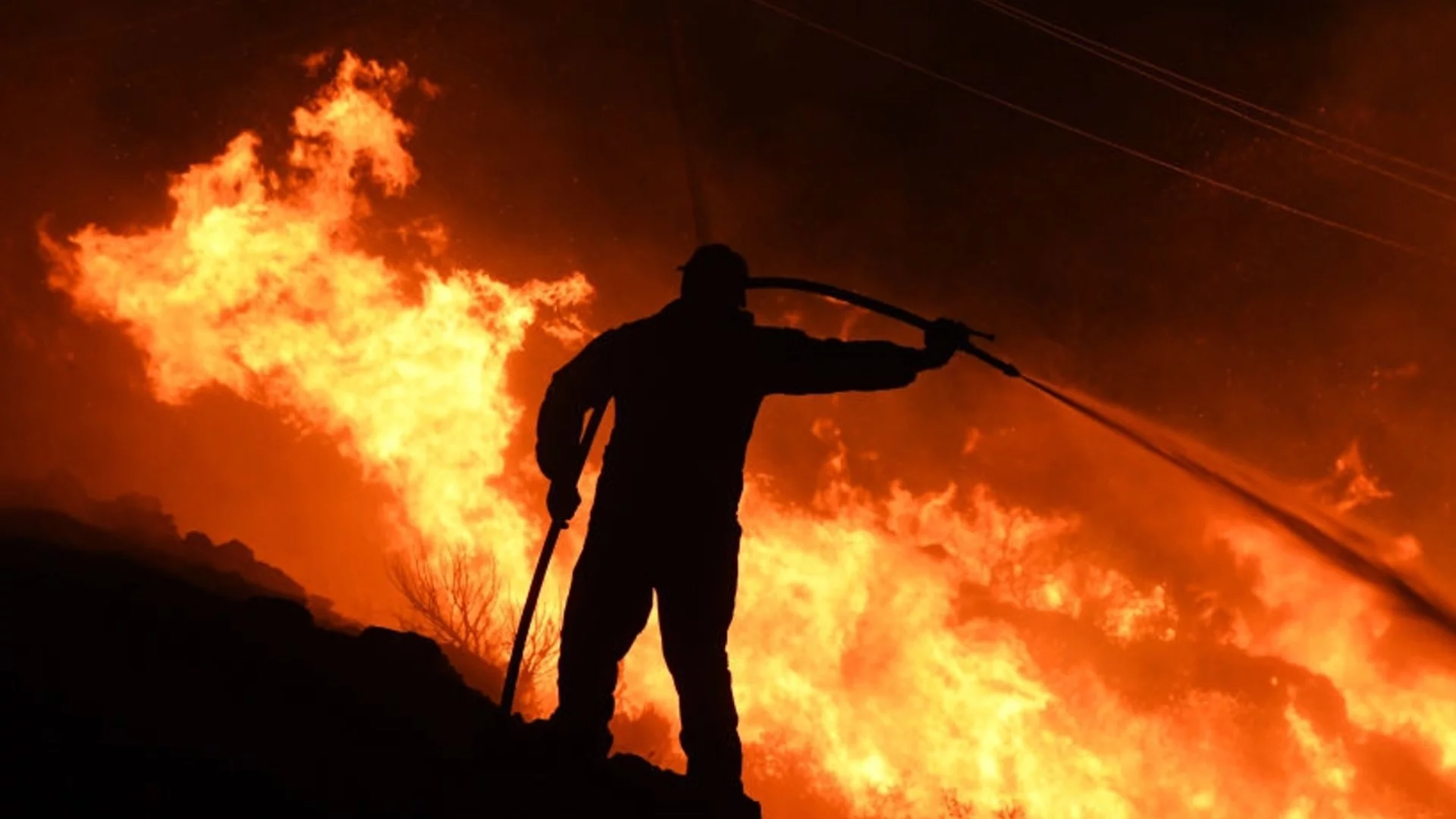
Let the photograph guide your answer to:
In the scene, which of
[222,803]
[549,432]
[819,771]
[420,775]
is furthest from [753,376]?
[819,771]

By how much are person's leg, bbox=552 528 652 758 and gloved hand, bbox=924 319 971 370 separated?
1870mm

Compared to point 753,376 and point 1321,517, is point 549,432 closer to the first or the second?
point 753,376

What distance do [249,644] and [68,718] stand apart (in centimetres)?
172

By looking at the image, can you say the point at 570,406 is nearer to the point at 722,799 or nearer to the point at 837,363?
the point at 837,363

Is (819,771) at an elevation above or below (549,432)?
above

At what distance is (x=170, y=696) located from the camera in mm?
5031

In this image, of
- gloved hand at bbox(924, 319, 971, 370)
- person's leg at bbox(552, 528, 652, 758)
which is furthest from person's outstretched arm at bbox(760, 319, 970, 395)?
person's leg at bbox(552, 528, 652, 758)

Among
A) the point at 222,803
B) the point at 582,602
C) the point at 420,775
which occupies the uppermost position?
the point at 582,602

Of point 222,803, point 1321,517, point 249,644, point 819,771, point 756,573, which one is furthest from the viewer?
point 819,771

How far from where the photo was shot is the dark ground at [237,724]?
13.7 feet

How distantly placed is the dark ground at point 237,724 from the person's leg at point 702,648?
261mm

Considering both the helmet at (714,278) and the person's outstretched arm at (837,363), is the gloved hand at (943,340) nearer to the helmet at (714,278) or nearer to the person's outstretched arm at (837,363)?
the person's outstretched arm at (837,363)

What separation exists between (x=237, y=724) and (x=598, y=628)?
171 cm

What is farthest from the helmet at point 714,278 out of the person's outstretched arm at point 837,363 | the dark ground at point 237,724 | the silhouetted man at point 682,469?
the dark ground at point 237,724
